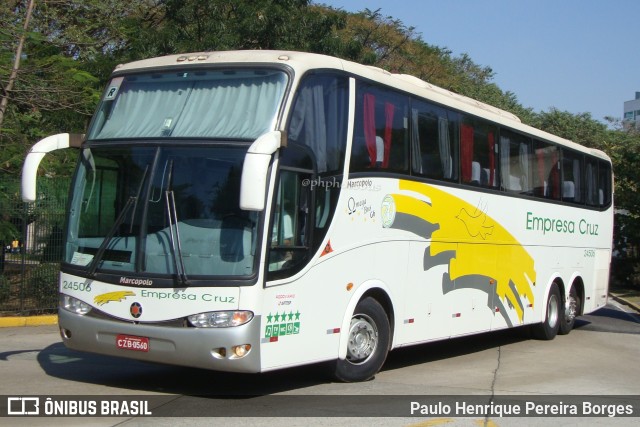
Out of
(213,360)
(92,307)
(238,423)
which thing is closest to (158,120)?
(92,307)

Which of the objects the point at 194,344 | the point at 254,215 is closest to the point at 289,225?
the point at 254,215

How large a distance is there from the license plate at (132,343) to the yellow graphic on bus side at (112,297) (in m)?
0.40

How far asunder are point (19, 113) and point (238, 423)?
12.2 m

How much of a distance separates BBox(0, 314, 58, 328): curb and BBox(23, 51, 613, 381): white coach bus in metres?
6.89

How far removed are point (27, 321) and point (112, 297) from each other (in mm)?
7673

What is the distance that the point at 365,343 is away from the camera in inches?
406

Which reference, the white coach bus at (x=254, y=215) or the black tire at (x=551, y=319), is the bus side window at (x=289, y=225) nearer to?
the white coach bus at (x=254, y=215)

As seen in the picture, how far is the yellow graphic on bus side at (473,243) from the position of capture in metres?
11.5

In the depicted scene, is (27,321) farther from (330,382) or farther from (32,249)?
(330,382)

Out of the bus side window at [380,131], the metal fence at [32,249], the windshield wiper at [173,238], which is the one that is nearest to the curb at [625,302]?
the bus side window at [380,131]

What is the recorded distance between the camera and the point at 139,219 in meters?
8.77

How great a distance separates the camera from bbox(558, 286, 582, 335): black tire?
16984mm

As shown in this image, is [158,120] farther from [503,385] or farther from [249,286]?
[503,385]

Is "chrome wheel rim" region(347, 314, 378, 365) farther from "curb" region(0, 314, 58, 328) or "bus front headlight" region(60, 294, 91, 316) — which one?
"curb" region(0, 314, 58, 328)
